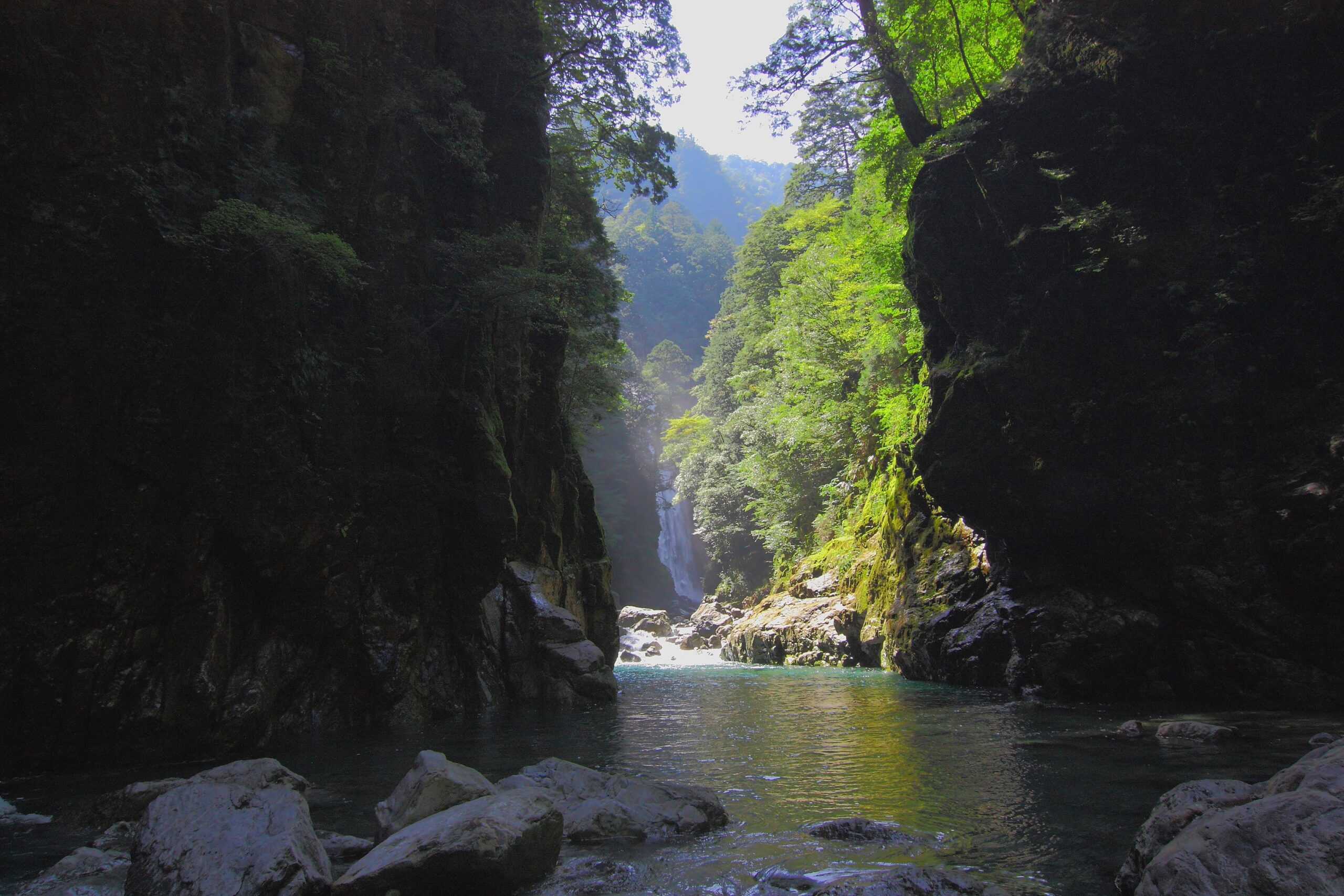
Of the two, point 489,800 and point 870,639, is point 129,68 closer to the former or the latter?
point 489,800

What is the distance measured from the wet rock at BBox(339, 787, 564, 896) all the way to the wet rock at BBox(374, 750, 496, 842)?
0.61 meters

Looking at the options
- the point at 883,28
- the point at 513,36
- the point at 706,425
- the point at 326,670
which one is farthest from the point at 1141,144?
the point at 706,425

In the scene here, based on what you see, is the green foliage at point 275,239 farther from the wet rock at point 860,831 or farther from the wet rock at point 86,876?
the wet rock at point 860,831

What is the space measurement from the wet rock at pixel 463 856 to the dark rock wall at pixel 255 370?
15.5 feet

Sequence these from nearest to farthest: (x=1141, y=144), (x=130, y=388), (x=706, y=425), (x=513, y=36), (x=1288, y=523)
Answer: (x=130, y=388) → (x=1288, y=523) → (x=1141, y=144) → (x=513, y=36) → (x=706, y=425)

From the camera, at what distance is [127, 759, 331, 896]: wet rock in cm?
371

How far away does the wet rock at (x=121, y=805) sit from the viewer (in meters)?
5.23

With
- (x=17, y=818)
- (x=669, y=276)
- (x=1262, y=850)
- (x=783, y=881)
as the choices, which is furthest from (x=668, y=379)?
(x=1262, y=850)

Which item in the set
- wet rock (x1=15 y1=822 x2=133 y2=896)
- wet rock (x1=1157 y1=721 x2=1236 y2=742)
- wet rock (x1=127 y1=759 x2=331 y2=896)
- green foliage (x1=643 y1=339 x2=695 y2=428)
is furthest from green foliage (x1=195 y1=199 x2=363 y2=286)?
green foliage (x1=643 y1=339 x2=695 y2=428)

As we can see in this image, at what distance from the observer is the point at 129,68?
759 cm

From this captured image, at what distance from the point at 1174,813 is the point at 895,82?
1522cm

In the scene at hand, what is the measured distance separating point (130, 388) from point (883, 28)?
15.1 m

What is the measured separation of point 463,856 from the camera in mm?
3939

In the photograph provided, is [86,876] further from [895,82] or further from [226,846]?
[895,82]
